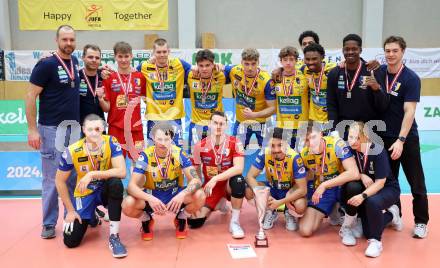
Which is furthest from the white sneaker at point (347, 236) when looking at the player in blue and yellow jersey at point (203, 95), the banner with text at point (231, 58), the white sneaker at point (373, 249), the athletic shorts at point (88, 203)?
the banner with text at point (231, 58)

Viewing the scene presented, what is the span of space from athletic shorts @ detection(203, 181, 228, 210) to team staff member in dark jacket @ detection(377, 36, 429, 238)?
1846 mm

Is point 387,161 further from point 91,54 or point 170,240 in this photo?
point 91,54

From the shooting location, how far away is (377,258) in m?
3.82

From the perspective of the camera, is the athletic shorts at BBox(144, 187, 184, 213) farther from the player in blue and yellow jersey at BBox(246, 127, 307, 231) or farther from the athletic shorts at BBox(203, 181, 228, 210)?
the player in blue and yellow jersey at BBox(246, 127, 307, 231)

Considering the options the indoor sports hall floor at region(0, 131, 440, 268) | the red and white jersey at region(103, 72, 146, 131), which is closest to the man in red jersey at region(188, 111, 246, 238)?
the indoor sports hall floor at region(0, 131, 440, 268)

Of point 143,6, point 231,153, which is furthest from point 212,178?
point 143,6

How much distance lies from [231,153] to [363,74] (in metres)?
1.66

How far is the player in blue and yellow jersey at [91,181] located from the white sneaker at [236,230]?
45.6 inches

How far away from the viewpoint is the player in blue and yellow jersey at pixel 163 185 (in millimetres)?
4133

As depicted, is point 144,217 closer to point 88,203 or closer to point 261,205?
point 88,203

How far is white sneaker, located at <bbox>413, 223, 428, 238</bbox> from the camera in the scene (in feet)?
14.0

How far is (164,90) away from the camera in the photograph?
527 centimetres

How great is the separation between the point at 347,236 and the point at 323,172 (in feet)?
2.28

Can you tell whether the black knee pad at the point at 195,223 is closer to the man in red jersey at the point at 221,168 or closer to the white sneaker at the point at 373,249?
the man in red jersey at the point at 221,168
